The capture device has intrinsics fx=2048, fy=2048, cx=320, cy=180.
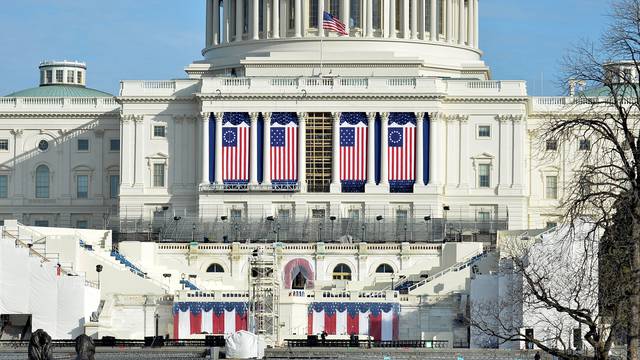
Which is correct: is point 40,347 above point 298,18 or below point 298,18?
below

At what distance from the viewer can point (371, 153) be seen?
15650 centimetres

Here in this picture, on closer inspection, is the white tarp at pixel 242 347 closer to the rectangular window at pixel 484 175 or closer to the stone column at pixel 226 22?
the rectangular window at pixel 484 175

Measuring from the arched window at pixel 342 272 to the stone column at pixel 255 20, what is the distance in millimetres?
35131

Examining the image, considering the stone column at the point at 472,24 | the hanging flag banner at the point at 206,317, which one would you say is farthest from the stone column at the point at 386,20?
the hanging flag banner at the point at 206,317

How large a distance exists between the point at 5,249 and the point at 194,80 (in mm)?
38343

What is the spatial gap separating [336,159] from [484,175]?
11790 mm

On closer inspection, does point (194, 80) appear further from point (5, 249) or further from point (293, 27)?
point (5, 249)

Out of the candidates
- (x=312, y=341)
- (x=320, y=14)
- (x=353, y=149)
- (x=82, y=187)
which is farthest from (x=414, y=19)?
(x=312, y=341)

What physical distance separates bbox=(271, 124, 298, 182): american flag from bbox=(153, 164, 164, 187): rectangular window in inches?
370

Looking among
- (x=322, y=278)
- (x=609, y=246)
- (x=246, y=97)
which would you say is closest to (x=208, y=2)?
(x=246, y=97)

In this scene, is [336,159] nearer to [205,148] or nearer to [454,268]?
[205,148]

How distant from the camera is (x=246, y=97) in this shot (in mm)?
157750

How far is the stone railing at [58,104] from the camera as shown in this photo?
6673 inches

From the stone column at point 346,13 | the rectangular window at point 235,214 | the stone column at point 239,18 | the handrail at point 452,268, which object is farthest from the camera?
the stone column at point 239,18
